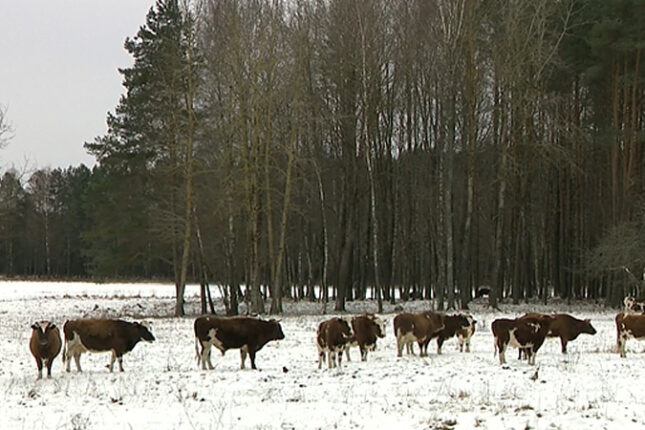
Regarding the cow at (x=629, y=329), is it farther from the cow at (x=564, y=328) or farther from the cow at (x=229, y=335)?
the cow at (x=229, y=335)

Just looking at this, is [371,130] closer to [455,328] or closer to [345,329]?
[455,328]

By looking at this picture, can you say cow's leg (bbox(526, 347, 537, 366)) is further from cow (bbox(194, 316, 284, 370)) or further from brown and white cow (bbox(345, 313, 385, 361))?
cow (bbox(194, 316, 284, 370))

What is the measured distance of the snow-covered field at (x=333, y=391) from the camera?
10.4 m

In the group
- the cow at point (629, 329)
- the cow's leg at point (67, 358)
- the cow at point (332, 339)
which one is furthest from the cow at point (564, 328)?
the cow's leg at point (67, 358)

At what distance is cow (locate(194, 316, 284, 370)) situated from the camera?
50.5 feet

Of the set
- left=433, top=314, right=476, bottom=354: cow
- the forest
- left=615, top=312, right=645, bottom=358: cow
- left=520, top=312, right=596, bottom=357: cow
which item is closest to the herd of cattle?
left=615, top=312, right=645, bottom=358: cow

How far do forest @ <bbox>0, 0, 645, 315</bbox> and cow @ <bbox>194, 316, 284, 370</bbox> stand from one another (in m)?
16.1

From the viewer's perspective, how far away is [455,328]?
18.0 meters

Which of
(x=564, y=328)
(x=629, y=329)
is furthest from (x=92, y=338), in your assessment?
(x=629, y=329)

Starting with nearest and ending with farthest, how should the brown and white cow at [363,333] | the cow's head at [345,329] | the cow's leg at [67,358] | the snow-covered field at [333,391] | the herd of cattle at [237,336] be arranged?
the snow-covered field at [333,391]
the herd of cattle at [237,336]
the cow's leg at [67,358]
the cow's head at [345,329]
the brown and white cow at [363,333]

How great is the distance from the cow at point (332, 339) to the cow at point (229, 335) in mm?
1294

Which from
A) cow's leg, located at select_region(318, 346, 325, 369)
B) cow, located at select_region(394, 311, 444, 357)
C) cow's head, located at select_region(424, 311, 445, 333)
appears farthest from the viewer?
cow's head, located at select_region(424, 311, 445, 333)

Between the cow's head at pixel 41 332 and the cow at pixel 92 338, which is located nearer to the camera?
the cow's head at pixel 41 332

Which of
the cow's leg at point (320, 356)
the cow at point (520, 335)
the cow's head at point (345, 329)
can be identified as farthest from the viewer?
the cow's head at point (345, 329)
